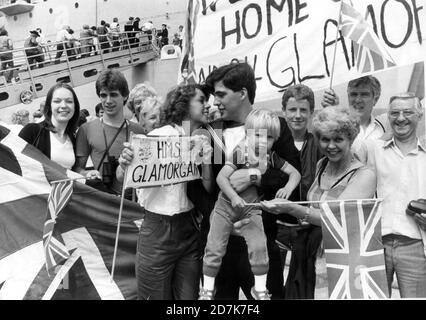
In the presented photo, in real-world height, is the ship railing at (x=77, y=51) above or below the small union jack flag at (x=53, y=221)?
above

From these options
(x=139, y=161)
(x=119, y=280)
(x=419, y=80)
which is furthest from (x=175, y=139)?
(x=419, y=80)

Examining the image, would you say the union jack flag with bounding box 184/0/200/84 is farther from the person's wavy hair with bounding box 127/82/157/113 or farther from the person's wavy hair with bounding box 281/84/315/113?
the person's wavy hair with bounding box 281/84/315/113

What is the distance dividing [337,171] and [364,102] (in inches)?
41.7

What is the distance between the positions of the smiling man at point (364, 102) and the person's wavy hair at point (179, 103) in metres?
1.11

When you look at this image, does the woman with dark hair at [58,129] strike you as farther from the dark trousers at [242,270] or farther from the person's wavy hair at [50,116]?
the dark trousers at [242,270]

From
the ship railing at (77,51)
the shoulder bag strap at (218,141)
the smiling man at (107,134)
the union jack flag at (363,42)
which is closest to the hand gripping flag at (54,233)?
the smiling man at (107,134)

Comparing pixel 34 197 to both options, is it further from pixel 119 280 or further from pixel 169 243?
pixel 169 243

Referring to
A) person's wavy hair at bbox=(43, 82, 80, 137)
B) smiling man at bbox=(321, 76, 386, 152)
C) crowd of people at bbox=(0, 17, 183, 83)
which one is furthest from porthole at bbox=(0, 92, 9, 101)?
smiling man at bbox=(321, 76, 386, 152)

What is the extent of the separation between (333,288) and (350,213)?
1.37 ft

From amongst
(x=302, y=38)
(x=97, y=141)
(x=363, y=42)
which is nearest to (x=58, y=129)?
(x=97, y=141)

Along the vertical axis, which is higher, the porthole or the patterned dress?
the porthole

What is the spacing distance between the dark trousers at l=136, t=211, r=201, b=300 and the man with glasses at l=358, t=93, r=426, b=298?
1175mm

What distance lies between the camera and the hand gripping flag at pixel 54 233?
3.96 metres

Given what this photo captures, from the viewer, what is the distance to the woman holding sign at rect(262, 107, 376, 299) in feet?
10.6
